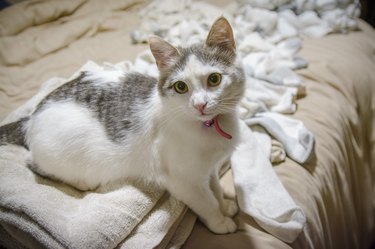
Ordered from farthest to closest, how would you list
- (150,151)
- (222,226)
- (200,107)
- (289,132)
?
(289,132) < (150,151) < (222,226) < (200,107)

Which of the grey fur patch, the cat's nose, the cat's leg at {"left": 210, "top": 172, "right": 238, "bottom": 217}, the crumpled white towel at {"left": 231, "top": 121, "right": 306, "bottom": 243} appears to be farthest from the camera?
the grey fur patch

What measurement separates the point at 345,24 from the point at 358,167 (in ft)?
3.26

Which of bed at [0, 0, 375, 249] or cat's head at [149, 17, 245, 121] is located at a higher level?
cat's head at [149, 17, 245, 121]

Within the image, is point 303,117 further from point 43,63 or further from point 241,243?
point 43,63

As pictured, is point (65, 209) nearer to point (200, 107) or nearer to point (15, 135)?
point (15, 135)

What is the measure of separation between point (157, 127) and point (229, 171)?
395 millimetres

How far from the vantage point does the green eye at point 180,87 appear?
1.02 m

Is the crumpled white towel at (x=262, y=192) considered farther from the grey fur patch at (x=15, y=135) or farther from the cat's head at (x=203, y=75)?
the grey fur patch at (x=15, y=135)

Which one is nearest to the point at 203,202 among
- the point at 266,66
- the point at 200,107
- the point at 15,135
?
the point at 200,107

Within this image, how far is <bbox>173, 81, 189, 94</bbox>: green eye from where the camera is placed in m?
1.02

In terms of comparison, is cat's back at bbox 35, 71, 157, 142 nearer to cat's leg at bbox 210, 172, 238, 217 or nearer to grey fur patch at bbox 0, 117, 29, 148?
grey fur patch at bbox 0, 117, 29, 148

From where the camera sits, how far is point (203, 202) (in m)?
1.10

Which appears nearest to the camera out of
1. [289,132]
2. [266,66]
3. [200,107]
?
[200,107]

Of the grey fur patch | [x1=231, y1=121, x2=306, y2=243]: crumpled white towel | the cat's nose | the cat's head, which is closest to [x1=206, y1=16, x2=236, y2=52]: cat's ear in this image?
the cat's head
